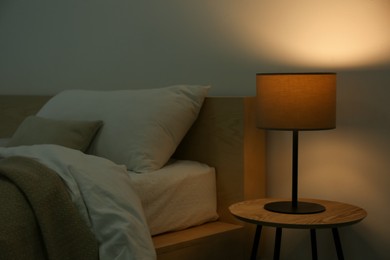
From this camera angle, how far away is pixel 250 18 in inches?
117

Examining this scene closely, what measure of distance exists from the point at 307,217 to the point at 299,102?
1.35 ft

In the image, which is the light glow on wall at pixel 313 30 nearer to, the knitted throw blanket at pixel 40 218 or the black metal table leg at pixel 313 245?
the black metal table leg at pixel 313 245

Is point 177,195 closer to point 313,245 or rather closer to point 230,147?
point 230,147

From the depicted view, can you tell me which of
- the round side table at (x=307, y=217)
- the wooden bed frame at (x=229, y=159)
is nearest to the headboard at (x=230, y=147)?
the wooden bed frame at (x=229, y=159)

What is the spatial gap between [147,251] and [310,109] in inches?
30.4

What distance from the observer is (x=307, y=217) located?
2.30 m

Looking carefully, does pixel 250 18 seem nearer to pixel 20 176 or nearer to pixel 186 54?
pixel 186 54

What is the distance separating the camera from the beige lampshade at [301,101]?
2330 mm

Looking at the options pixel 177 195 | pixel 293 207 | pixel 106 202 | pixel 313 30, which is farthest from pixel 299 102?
pixel 106 202

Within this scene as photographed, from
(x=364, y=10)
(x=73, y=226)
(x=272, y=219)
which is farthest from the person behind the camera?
(x=364, y=10)

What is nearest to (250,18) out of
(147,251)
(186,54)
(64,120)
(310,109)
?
(186,54)

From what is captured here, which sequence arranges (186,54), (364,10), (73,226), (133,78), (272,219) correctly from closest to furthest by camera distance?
(73,226)
(272,219)
(364,10)
(186,54)
(133,78)

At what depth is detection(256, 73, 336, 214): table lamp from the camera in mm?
2332

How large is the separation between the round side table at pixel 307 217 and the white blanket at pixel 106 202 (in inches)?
15.7
